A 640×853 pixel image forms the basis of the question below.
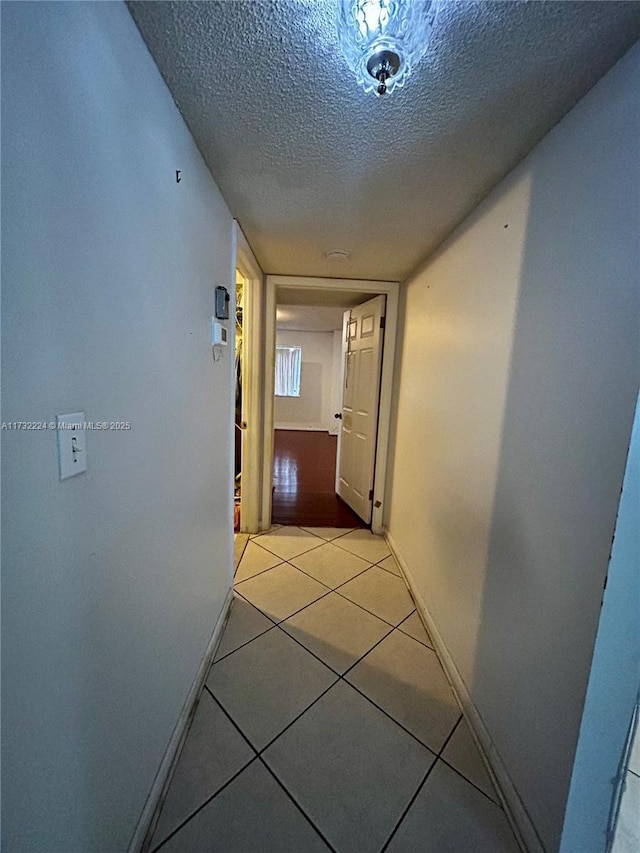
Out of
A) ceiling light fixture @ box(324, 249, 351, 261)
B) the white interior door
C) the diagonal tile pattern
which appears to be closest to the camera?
ceiling light fixture @ box(324, 249, 351, 261)

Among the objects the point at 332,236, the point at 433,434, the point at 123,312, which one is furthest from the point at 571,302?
the point at 332,236

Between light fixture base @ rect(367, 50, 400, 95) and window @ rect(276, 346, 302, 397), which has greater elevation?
light fixture base @ rect(367, 50, 400, 95)

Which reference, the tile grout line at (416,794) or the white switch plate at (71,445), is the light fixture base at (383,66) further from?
the tile grout line at (416,794)

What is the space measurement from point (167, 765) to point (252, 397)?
2.08 metres

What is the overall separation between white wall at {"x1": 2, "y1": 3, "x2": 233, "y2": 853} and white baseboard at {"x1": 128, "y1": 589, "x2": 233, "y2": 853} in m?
0.04

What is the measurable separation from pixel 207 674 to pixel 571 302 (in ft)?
6.51

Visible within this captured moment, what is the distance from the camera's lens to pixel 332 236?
73.2 inches

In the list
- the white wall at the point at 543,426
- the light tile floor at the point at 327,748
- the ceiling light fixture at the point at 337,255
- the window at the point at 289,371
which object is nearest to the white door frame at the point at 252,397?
the ceiling light fixture at the point at 337,255

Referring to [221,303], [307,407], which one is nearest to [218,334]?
[221,303]

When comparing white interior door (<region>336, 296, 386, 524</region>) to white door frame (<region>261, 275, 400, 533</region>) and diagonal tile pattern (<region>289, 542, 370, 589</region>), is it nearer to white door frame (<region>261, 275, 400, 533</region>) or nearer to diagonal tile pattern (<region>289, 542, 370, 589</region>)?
white door frame (<region>261, 275, 400, 533</region>)

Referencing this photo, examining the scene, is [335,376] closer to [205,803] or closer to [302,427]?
[302,427]

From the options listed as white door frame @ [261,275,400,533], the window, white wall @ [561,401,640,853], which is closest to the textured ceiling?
white wall @ [561,401,640,853]

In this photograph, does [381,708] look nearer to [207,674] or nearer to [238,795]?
[238,795]

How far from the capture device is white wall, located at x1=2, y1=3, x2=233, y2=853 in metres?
0.51
